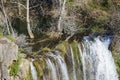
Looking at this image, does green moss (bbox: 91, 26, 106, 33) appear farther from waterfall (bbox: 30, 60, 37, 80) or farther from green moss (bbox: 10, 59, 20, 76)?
green moss (bbox: 10, 59, 20, 76)

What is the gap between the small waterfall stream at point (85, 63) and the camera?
14.8 m

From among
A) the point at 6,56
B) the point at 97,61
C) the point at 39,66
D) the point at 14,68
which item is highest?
the point at 6,56

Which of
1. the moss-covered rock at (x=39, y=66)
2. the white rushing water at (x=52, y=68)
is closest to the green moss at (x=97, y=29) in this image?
the white rushing water at (x=52, y=68)

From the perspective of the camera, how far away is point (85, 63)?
651 inches

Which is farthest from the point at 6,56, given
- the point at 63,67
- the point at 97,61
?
the point at 97,61

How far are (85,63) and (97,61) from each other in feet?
2.48

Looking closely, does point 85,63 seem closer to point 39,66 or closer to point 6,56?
point 39,66

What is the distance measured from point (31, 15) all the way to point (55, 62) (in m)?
6.69

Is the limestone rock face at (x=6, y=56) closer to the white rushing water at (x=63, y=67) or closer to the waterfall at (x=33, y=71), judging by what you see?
the waterfall at (x=33, y=71)

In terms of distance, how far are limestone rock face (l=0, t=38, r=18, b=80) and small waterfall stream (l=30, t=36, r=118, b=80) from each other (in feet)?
5.40

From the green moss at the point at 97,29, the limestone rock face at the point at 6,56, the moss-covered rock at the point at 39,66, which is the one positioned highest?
the limestone rock face at the point at 6,56

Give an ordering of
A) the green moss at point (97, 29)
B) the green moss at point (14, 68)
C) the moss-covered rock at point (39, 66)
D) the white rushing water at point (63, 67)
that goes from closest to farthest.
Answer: the green moss at point (14, 68) < the moss-covered rock at point (39, 66) < the white rushing water at point (63, 67) < the green moss at point (97, 29)

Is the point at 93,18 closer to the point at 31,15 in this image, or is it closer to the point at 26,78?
the point at 31,15

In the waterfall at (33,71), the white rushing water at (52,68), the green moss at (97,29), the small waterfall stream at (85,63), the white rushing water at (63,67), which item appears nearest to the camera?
the waterfall at (33,71)
